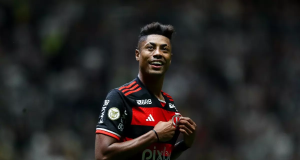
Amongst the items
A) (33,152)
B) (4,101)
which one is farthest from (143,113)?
(4,101)

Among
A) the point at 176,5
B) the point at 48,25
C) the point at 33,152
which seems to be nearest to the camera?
the point at 33,152

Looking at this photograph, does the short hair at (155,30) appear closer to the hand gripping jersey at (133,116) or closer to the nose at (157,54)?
the nose at (157,54)

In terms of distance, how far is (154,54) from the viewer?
367 cm

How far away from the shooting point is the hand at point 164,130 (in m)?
3.22

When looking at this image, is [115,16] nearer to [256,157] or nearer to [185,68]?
[185,68]

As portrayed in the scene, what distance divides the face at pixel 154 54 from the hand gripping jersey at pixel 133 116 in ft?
0.72

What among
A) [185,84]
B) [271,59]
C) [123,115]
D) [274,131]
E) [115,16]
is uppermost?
[115,16]

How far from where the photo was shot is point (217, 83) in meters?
8.07

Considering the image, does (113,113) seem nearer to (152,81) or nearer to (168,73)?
(152,81)

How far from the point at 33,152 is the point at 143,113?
3.84 meters

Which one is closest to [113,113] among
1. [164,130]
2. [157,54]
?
[164,130]

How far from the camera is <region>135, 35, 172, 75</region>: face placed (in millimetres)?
3666

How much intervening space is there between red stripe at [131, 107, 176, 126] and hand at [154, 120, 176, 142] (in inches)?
6.0

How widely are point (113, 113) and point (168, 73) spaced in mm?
4663
